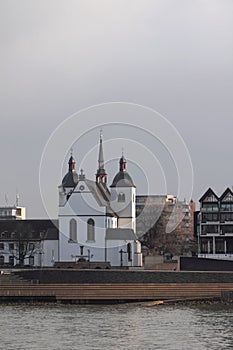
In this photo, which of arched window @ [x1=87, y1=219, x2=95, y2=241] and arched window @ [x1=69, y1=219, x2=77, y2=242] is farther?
arched window @ [x1=69, y1=219, x2=77, y2=242]

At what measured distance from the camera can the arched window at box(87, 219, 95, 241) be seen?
279 feet

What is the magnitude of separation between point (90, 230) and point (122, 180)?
9.91 meters

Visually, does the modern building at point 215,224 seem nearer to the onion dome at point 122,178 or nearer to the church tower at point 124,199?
the church tower at point 124,199

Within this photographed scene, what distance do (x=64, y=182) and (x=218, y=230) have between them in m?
17.7

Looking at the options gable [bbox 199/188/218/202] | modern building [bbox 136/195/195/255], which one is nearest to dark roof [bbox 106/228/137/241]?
gable [bbox 199/188/218/202]

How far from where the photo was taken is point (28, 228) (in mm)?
93312

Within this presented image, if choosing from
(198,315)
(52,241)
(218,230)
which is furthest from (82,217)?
(198,315)

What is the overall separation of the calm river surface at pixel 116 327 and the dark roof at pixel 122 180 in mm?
46382

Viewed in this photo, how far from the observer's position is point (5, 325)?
37094 mm

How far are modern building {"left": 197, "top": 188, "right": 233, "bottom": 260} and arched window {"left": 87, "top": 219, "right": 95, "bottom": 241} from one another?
1135cm

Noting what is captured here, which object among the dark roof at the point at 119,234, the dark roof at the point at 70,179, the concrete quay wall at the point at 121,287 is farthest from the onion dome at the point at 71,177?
the concrete quay wall at the point at 121,287

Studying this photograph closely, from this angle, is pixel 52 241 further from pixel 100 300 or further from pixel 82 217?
pixel 100 300

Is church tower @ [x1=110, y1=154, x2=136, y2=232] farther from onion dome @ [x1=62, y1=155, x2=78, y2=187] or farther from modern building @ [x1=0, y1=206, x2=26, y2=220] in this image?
modern building @ [x1=0, y1=206, x2=26, y2=220]

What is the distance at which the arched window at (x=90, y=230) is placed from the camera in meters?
85.1
